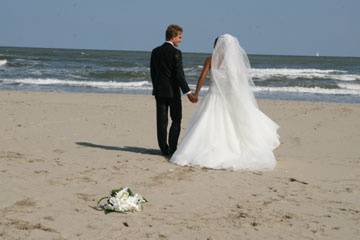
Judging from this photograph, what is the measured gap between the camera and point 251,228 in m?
4.60

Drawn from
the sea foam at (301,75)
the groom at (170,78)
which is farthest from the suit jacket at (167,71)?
the sea foam at (301,75)

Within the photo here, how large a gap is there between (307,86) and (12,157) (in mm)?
21606

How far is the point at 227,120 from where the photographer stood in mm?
7293

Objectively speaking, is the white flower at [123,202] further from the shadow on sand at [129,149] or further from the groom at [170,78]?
the shadow on sand at [129,149]

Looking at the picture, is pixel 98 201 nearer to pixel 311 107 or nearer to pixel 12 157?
pixel 12 157

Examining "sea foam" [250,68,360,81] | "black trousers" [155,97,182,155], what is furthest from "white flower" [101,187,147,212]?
"sea foam" [250,68,360,81]

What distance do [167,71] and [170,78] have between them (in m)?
0.12

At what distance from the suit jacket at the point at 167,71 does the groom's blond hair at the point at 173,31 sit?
117 mm

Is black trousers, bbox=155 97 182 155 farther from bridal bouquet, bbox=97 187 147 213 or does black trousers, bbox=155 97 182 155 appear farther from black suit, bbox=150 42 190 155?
bridal bouquet, bbox=97 187 147 213

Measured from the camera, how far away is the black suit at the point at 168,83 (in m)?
7.49

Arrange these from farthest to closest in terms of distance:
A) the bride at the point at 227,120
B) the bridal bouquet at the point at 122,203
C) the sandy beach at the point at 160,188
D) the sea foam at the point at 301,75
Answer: the sea foam at the point at 301,75 → the bride at the point at 227,120 → the bridal bouquet at the point at 122,203 → the sandy beach at the point at 160,188

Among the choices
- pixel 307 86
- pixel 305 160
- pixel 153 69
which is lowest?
pixel 307 86

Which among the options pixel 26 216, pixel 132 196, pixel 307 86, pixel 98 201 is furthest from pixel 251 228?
pixel 307 86

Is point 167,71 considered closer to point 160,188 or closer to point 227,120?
point 227,120
